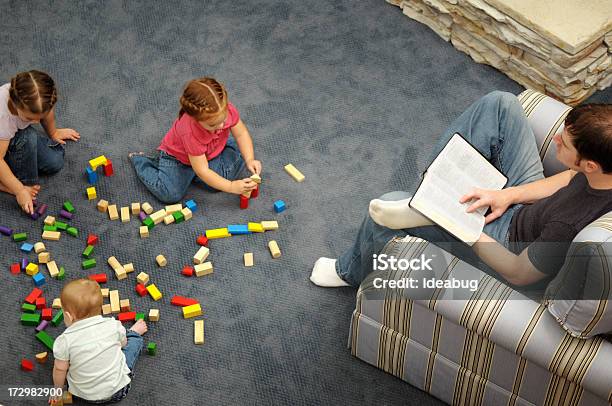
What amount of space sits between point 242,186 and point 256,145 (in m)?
0.40

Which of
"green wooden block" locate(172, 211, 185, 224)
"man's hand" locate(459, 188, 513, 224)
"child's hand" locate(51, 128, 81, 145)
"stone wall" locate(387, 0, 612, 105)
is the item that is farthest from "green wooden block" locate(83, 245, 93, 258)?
"stone wall" locate(387, 0, 612, 105)

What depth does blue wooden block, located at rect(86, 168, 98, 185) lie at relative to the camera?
3277 mm

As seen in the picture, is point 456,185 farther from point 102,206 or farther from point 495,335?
point 102,206

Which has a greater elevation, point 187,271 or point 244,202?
point 244,202

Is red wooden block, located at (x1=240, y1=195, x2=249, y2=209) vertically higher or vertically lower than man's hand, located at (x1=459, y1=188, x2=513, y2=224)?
lower

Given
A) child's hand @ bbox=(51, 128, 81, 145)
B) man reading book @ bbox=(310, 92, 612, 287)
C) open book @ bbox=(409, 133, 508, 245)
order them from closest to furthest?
man reading book @ bbox=(310, 92, 612, 287) → open book @ bbox=(409, 133, 508, 245) → child's hand @ bbox=(51, 128, 81, 145)

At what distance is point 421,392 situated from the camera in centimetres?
279

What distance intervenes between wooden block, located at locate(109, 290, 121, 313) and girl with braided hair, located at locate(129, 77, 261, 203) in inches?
19.2

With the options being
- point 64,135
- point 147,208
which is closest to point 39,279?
point 147,208

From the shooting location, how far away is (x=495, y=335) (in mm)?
2275

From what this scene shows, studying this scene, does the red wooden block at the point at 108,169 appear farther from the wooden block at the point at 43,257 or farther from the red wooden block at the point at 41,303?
the red wooden block at the point at 41,303

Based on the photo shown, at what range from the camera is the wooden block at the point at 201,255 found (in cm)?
304

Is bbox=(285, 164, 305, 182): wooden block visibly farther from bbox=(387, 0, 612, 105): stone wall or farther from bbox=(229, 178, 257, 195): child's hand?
bbox=(387, 0, 612, 105): stone wall

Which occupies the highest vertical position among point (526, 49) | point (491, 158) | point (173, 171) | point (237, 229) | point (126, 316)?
point (526, 49)
